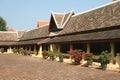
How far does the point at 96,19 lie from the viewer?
2464 cm

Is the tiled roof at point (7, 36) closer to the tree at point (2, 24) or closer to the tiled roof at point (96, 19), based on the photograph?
the tree at point (2, 24)

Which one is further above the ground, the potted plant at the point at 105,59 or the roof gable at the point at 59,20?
the roof gable at the point at 59,20

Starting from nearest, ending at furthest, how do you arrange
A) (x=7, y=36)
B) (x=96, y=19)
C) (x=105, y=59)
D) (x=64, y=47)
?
(x=105, y=59), (x=96, y=19), (x=64, y=47), (x=7, y=36)

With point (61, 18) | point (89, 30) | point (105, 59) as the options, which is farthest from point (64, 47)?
point (105, 59)

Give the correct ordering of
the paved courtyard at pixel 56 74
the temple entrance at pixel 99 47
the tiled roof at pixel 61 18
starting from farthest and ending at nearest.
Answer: the tiled roof at pixel 61 18
the temple entrance at pixel 99 47
the paved courtyard at pixel 56 74

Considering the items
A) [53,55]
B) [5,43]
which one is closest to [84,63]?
[53,55]

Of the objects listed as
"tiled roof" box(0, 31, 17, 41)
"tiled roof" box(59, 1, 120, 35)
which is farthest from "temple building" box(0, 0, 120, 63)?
"tiled roof" box(0, 31, 17, 41)

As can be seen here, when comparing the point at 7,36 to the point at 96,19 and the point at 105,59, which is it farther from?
the point at 105,59

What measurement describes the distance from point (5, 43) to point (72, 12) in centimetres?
2820

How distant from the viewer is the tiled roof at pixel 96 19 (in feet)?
70.7

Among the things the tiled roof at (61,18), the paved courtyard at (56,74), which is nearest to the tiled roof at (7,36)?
the tiled roof at (61,18)

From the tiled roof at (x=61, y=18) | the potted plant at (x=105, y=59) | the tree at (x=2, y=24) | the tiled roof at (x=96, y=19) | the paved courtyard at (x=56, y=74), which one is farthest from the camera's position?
the tree at (x=2, y=24)

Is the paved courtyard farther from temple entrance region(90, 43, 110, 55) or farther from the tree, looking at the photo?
the tree

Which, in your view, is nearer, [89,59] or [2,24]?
[89,59]
